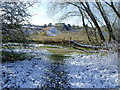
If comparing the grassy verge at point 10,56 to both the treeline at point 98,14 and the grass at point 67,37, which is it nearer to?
the grass at point 67,37

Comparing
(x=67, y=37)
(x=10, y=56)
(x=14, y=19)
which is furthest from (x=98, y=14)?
(x=10, y=56)

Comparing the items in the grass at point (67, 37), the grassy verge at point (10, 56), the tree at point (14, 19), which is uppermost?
the tree at point (14, 19)

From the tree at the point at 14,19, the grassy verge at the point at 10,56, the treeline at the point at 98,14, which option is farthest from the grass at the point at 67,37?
the tree at the point at 14,19

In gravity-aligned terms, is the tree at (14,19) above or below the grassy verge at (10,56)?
above

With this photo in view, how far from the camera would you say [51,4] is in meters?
5.56

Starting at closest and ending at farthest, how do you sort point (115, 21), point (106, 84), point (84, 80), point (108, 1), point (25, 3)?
1. point (106, 84)
2. point (84, 80)
3. point (25, 3)
4. point (108, 1)
5. point (115, 21)

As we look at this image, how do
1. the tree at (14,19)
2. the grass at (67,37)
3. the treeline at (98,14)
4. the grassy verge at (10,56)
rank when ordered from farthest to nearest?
the grass at (67,37), the treeline at (98,14), the grassy verge at (10,56), the tree at (14,19)

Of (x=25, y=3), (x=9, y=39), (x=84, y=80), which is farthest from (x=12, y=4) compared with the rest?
(x=84, y=80)

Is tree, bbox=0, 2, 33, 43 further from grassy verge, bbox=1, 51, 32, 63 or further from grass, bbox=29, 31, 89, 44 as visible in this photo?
grass, bbox=29, 31, 89, 44

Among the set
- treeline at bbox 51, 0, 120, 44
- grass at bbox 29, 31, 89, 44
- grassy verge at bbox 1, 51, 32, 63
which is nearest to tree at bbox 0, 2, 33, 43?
grassy verge at bbox 1, 51, 32, 63

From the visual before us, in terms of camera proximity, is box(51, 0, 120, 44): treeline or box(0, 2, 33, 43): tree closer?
box(0, 2, 33, 43): tree

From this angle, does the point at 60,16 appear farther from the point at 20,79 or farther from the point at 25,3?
the point at 20,79

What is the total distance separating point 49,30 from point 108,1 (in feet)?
13.4

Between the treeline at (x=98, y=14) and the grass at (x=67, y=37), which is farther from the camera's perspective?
the grass at (x=67, y=37)
